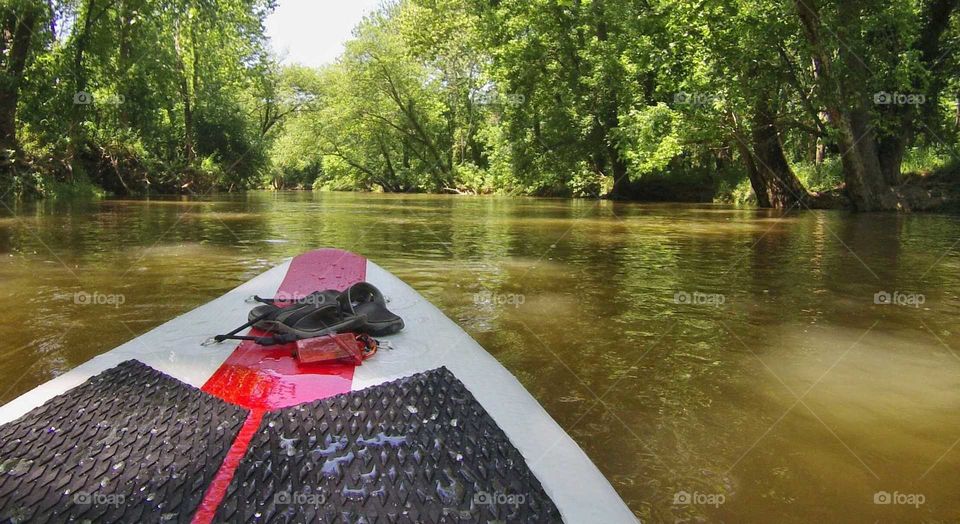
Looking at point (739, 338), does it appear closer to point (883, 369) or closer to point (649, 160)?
point (883, 369)

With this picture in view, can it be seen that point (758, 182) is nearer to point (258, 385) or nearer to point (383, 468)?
point (258, 385)

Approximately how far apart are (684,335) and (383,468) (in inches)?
122

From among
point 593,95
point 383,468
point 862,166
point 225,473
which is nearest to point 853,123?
point 862,166

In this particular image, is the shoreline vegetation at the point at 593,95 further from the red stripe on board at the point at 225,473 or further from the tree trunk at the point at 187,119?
the red stripe on board at the point at 225,473

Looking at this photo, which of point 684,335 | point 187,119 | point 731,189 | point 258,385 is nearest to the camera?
point 258,385

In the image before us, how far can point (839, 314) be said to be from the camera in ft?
14.8

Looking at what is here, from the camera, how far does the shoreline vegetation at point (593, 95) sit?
14383mm

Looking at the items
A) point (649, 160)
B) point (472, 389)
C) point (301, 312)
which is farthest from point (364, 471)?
point (649, 160)

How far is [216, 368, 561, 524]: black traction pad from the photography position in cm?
113

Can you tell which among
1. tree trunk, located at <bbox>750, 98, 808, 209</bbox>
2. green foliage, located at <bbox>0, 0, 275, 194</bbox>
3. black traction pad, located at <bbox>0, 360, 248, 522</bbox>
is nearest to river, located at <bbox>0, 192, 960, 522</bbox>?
black traction pad, located at <bbox>0, 360, 248, 522</bbox>

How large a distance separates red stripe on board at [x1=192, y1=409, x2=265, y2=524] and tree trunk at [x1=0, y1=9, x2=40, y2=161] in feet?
58.0

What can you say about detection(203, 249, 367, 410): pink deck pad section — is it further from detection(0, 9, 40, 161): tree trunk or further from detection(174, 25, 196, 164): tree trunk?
detection(174, 25, 196, 164): tree trunk

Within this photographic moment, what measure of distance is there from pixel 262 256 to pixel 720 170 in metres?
20.8

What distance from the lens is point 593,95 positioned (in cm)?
2372
